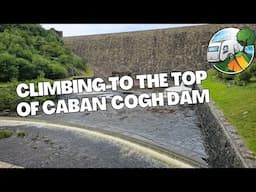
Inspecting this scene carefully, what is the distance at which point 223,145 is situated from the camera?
4.64 m

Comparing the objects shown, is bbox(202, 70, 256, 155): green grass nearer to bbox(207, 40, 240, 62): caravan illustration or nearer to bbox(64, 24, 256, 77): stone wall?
bbox(207, 40, 240, 62): caravan illustration

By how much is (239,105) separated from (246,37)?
1600 mm

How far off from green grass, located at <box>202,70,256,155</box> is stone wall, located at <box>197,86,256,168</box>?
0.12 metres

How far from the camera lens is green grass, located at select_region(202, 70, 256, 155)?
460 cm

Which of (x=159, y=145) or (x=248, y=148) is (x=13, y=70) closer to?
(x=159, y=145)

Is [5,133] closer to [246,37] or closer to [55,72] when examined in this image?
[246,37]

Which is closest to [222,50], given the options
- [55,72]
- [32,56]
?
[55,72]

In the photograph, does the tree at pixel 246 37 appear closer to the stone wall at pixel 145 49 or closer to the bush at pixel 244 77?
the bush at pixel 244 77

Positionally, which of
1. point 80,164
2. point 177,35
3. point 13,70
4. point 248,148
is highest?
point 177,35
